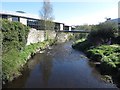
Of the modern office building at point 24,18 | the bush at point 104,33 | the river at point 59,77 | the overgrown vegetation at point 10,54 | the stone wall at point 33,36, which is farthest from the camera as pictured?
the modern office building at point 24,18

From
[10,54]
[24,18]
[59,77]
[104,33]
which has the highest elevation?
[24,18]

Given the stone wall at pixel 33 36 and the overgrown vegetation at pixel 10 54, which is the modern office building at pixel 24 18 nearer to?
the stone wall at pixel 33 36

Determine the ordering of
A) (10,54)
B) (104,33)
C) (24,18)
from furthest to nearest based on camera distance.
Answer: (24,18), (104,33), (10,54)

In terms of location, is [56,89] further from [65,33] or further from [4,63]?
[65,33]

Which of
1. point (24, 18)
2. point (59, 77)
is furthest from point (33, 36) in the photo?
point (24, 18)

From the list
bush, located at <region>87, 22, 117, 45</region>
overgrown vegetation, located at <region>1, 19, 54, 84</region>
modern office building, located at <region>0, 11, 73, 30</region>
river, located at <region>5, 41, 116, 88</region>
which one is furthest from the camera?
modern office building, located at <region>0, 11, 73, 30</region>

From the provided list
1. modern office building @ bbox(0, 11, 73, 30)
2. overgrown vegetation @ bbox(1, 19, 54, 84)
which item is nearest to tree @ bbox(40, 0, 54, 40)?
modern office building @ bbox(0, 11, 73, 30)

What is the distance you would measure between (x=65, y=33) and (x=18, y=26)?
40943 millimetres

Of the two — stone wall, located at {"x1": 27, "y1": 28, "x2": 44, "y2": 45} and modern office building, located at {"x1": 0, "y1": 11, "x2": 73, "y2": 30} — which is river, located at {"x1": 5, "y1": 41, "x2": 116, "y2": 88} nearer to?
stone wall, located at {"x1": 27, "y1": 28, "x2": 44, "y2": 45}

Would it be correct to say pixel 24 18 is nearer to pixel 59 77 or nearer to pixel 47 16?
pixel 47 16

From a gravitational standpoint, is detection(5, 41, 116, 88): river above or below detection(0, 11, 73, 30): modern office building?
below

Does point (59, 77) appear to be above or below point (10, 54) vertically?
below

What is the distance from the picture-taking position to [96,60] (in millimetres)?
25297

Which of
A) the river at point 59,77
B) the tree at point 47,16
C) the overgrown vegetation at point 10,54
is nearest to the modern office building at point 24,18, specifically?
the tree at point 47,16
